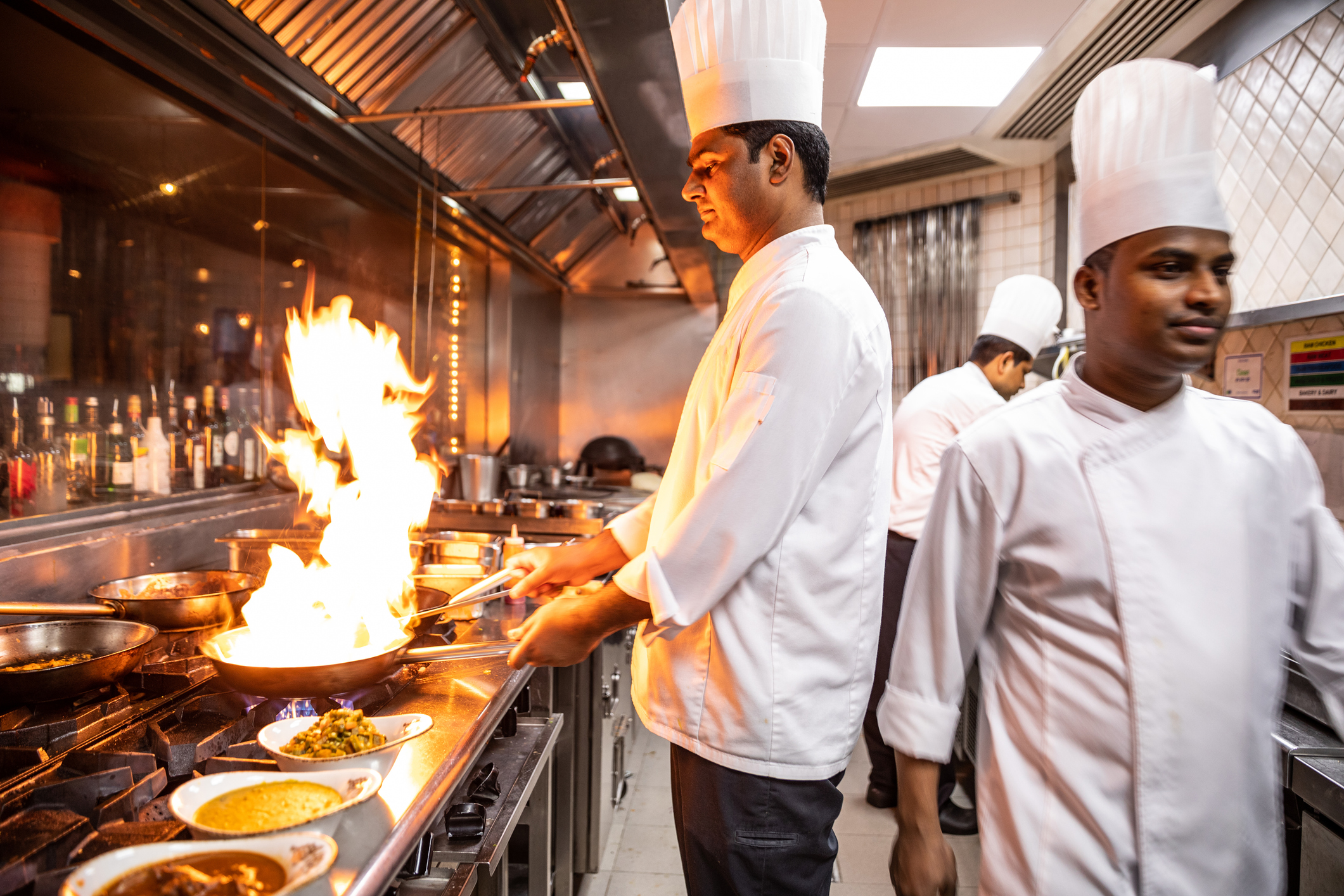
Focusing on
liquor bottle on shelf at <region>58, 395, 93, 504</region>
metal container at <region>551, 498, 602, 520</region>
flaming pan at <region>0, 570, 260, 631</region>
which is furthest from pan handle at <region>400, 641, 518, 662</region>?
metal container at <region>551, 498, 602, 520</region>

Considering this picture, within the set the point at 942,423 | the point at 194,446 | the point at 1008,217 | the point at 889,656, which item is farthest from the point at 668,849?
the point at 1008,217

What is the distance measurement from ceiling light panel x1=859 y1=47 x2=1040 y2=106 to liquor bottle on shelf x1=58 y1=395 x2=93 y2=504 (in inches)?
134

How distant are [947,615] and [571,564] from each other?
81cm

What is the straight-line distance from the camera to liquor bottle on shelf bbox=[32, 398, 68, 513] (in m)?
1.82

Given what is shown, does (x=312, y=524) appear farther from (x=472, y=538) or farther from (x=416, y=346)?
(x=416, y=346)

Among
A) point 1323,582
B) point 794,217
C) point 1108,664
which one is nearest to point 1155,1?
point 794,217

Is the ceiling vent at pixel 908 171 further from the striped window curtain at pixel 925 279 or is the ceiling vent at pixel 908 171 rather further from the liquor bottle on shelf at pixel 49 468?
the liquor bottle on shelf at pixel 49 468

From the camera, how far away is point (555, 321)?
5.83 metres

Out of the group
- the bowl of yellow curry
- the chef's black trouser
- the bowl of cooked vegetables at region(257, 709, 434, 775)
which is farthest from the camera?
the chef's black trouser

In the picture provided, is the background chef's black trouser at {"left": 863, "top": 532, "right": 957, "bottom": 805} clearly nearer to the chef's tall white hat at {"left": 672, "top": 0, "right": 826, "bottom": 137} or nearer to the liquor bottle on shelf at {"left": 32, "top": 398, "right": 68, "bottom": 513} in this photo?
the chef's tall white hat at {"left": 672, "top": 0, "right": 826, "bottom": 137}

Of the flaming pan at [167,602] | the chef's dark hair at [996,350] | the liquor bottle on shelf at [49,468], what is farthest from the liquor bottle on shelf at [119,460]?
the chef's dark hair at [996,350]

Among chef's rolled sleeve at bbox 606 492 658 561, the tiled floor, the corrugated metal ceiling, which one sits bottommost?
the tiled floor

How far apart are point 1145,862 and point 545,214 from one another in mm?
4258

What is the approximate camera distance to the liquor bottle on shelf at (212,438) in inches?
97.0
